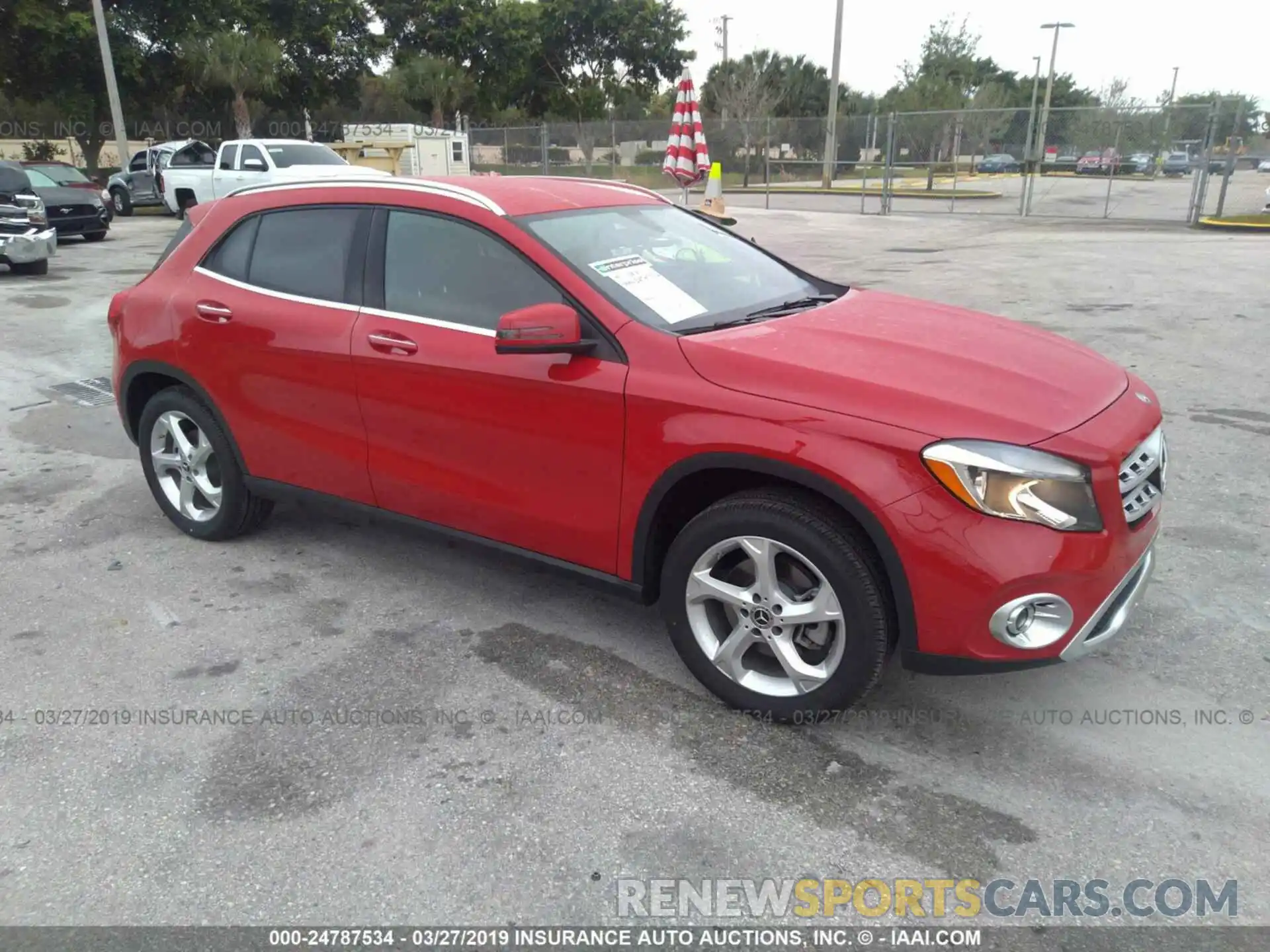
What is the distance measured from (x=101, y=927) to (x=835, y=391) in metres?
2.37

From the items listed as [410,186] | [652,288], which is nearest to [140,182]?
[410,186]

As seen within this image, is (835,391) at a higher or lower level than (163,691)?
higher

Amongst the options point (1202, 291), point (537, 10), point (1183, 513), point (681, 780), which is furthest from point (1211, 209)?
point (537, 10)

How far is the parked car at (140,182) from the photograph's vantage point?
24.5 metres

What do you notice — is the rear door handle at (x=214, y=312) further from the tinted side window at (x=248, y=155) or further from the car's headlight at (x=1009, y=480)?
the tinted side window at (x=248, y=155)

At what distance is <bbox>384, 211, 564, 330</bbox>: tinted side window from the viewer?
11.0 ft

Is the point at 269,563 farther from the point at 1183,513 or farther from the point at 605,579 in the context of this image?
the point at 1183,513

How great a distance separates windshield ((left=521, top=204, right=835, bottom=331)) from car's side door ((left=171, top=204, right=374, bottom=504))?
3.02 feet

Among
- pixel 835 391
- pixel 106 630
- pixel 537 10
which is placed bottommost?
pixel 106 630

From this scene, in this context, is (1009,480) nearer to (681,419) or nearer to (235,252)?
(681,419)

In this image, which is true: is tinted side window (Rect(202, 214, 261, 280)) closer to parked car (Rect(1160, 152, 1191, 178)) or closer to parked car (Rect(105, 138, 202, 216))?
parked car (Rect(105, 138, 202, 216))

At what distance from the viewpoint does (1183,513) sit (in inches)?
181

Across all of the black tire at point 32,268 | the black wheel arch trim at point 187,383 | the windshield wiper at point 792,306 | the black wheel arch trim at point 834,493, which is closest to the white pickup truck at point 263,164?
the black tire at point 32,268

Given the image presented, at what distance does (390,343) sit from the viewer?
3.58 metres
